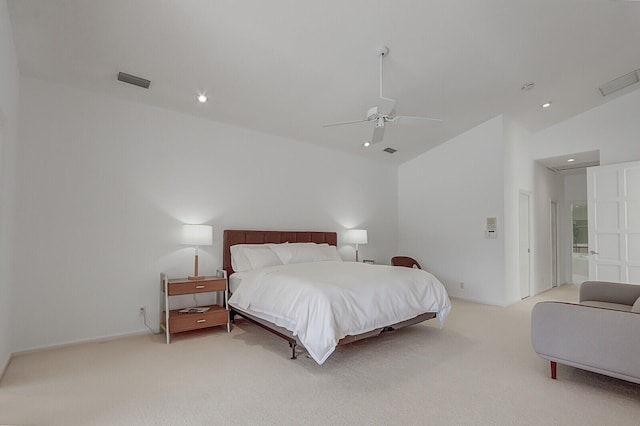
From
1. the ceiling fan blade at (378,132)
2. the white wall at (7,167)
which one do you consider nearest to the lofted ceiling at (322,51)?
the white wall at (7,167)

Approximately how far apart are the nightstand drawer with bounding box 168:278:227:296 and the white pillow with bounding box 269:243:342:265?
3.06ft

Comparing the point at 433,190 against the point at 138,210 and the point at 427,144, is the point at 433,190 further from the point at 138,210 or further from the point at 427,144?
the point at 138,210

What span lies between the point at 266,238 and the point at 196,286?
1411 millimetres

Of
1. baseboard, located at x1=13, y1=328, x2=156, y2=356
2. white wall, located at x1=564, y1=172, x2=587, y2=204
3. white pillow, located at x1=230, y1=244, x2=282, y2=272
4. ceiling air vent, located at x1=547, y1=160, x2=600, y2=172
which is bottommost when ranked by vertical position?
baseboard, located at x1=13, y1=328, x2=156, y2=356

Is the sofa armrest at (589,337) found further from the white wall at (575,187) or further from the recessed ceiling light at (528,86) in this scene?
the white wall at (575,187)

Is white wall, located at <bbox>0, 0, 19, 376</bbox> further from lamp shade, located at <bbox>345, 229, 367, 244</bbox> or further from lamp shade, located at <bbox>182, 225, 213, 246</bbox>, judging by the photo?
lamp shade, located at <bbox>345, 229, 367, 244</bbox>

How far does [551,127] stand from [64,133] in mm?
7646

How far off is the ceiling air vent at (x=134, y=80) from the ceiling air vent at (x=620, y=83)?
621 cm

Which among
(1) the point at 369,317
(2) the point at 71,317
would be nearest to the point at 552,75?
(1) the point at 369,317

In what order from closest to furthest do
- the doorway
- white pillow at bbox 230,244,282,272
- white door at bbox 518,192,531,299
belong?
white pillow at bbox 230,244,282,272 < white door at bbox 518,192,531,299 < the doorway

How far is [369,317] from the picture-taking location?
3.14m

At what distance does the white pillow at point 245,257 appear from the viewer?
4.50m

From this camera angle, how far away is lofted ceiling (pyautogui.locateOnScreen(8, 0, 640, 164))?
2.85 m

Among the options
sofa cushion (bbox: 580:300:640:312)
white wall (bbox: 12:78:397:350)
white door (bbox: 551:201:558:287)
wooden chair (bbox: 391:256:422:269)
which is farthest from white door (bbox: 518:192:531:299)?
white wall (bbox: 12:78:397:350)
